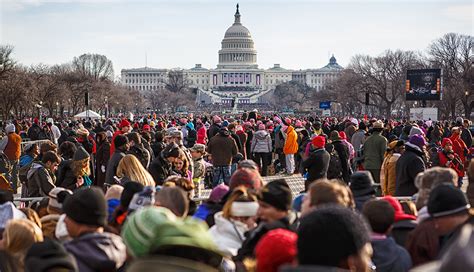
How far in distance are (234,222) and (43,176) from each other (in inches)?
214

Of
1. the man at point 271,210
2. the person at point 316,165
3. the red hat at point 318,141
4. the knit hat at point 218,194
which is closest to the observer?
the man at point 271,210

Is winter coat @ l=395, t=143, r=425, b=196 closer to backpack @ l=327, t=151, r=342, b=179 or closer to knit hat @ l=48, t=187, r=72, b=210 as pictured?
backpack @ l=327, t=151, r=342, b=179

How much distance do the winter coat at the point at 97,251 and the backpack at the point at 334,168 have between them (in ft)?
30.6

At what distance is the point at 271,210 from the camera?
6.09m

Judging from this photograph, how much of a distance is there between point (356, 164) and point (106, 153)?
17.1 feet

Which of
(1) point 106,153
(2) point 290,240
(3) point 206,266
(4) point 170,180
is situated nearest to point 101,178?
(1) point 106,153

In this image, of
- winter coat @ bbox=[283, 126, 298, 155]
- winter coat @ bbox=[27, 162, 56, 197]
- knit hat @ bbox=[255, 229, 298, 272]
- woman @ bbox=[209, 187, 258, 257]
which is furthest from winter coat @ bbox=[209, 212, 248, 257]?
winter coat @ bbox=[283, 126, 298, 155]

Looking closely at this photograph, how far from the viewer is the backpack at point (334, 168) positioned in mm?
14602

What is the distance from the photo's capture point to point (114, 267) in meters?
5.39

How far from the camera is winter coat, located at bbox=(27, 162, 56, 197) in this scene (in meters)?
11.3

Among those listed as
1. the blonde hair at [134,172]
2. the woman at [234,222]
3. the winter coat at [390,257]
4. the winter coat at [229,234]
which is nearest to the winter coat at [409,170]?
the blonde hair at [134,172]

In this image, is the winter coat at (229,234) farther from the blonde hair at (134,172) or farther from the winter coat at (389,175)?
the winter coat at (389,175)

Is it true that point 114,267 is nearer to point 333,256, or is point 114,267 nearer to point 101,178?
point 333,256

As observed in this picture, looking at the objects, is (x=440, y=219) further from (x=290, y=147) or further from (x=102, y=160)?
(x=290, y=147)
